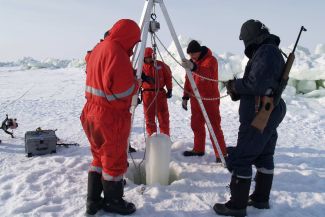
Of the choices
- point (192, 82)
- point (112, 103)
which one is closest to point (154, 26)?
point (192, 82)

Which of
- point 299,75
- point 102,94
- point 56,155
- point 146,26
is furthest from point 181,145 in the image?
point 299,75

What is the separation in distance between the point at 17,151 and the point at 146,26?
108 inches

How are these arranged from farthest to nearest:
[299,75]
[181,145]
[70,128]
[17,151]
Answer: [299,75] → [70,128] → [181,145] → [17,151]

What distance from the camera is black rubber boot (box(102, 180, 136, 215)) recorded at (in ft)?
9.07

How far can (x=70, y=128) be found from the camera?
609 centimetres

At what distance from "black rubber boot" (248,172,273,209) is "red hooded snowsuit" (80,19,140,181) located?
132 centimetres

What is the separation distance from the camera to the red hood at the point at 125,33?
2635 mm

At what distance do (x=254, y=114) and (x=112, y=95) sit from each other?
1214mm

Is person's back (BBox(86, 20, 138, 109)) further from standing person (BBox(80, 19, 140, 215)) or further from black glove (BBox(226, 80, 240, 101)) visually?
black glove (BBox(226, 80, 240, 101))

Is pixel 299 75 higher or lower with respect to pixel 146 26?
lower

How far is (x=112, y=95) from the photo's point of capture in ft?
8.41

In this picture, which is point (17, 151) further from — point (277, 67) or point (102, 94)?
point (277, 67)

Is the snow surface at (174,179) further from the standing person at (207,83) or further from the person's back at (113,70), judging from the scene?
the person's back at (113,70)

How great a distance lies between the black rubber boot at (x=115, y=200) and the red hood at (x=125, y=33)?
118cm
